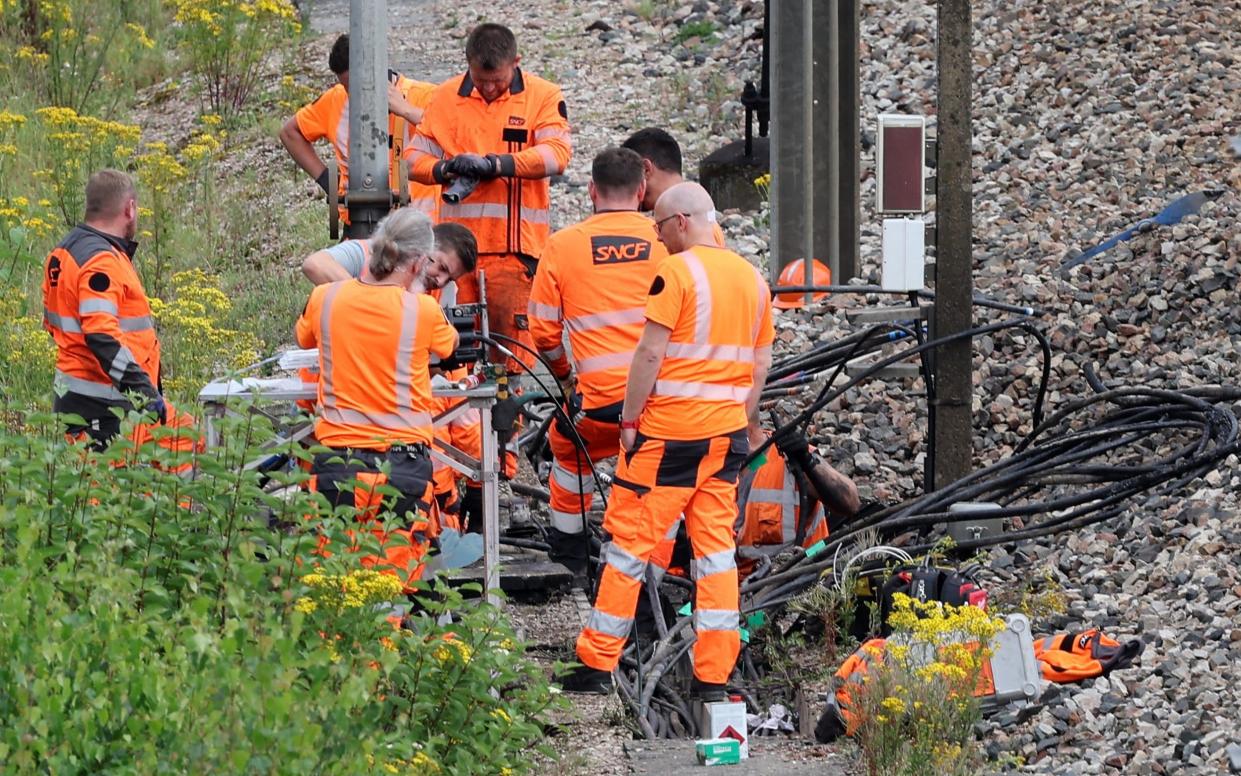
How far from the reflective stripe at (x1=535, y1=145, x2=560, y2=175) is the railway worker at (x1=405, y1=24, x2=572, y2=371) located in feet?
0.06

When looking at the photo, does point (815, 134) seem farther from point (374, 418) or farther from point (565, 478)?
point (374, 418)

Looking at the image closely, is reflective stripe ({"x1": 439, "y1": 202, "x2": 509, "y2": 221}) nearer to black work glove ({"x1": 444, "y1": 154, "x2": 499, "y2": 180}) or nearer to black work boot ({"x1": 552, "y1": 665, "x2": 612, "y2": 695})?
black work glove ({"x1": 444, "y1": 154, "x2": 499, "y2": 180})

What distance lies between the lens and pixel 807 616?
7.79m

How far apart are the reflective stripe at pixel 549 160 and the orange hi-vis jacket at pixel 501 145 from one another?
0.17ft

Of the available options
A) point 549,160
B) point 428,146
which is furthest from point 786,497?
point 428,146

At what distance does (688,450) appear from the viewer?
6.94m

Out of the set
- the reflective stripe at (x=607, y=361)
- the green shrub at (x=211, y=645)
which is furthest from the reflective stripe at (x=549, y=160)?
the green shrub at (x=211, y=645)

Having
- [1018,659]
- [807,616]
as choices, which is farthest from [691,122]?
[1018,659]

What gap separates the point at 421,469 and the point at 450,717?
175 cm

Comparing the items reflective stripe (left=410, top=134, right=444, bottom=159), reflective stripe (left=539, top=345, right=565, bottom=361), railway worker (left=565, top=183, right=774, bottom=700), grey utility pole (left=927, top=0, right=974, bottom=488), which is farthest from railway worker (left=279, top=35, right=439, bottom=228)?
railway worker (left=565, top=183, right=774, bottom=700)

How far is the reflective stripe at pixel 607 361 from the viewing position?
7742mm

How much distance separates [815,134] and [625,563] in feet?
20.3

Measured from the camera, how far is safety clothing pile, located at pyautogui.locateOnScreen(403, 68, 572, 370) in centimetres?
915

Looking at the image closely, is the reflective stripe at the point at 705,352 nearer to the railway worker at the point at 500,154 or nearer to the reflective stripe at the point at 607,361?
the reflective stripe at the point at 607,361
